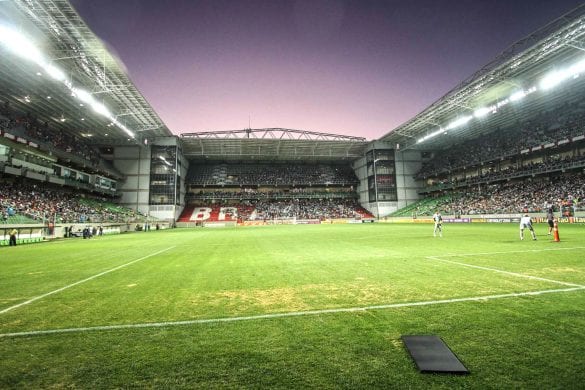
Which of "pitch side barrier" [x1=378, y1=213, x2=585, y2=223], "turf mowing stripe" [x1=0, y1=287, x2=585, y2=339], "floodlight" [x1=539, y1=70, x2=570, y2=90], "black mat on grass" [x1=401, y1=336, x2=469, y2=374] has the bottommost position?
"turf mowing stripe" [x1=0, y1=287, x2=585, y2=339]

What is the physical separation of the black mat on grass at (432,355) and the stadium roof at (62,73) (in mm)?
29887

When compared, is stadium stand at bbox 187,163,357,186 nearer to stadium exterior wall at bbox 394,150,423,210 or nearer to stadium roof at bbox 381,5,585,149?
stadium exterior wall at bbox 394,150,423,210

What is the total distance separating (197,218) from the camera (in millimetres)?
67000

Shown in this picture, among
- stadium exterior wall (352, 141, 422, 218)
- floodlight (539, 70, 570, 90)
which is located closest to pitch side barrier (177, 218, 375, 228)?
stadium exterior wall (352, 141, 422, 218)

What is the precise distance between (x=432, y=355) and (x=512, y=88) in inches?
1964

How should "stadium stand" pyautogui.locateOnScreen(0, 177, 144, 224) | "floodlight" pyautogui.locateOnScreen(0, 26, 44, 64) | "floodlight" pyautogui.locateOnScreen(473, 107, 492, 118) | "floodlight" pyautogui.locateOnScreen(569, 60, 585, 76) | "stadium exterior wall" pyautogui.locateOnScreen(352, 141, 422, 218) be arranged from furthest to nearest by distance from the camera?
"stadium exterior wall" pyautogui.locateOnScreen(352, 141, 422, 218) < "floodlight" pyautogui.locateOnScreen(473, 107, 492, 118) < "stadium stand" pyautogui.locateOnScreen(0, 177, 144, 224) < "floodlight" pyautogui.locateOnScreen(569, 60, 585, 76) < "floodlight" pyautogui.locateOnScreen(0, 26, 44, 64)

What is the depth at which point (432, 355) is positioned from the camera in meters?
3.04

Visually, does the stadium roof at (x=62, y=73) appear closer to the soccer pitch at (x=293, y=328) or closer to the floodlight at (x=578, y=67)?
the soccer pitch at (x=293, y=328)

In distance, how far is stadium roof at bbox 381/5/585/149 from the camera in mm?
28250

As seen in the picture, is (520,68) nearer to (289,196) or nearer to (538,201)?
(538,201)

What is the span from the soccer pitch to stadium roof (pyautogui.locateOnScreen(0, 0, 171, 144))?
1002 inches

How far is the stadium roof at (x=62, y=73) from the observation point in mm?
23266

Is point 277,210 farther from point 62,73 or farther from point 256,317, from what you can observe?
point 256,317

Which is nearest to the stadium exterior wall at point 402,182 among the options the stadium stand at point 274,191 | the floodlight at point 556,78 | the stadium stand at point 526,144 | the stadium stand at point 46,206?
the stadium stand at point 274,191
